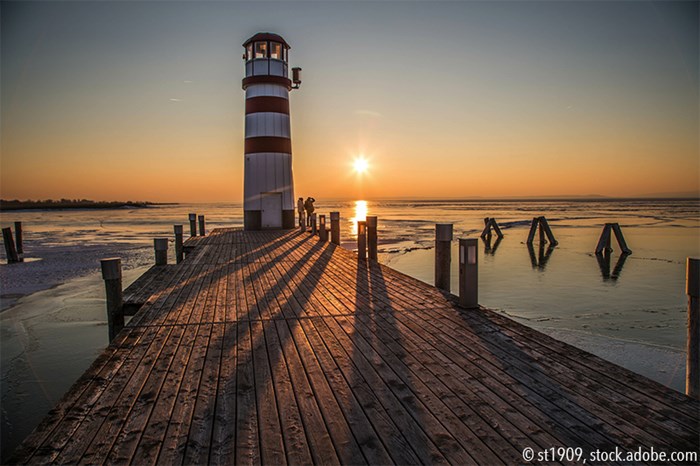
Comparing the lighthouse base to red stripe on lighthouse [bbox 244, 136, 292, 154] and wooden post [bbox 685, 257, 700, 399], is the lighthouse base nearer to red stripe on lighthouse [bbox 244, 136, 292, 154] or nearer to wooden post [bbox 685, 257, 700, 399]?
red stripe on lighthouse [bbox 244, 136, 292, 154]

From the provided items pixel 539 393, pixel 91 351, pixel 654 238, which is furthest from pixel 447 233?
pixel 654 238

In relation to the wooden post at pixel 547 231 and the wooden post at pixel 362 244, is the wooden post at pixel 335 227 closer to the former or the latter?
the wooden post at pixel 362 244

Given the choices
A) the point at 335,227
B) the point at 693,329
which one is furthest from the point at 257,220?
the point at 693,329

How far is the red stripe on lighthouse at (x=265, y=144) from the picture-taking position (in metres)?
20.5

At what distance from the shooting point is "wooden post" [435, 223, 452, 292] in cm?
735

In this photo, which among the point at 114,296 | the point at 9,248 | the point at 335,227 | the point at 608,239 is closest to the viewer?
the point at 114,296

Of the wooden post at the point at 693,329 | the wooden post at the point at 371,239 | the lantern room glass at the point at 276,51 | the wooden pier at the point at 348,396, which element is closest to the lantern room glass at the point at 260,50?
the lantern room glass at the point at 276,51

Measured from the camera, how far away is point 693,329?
12.6ft

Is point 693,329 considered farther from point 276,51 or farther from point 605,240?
point 276,51

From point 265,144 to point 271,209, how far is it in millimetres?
3057

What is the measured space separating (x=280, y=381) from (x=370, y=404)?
33.9 inches

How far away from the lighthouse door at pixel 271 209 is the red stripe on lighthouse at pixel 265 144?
6.88ft

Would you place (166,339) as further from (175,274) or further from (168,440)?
(175,274)

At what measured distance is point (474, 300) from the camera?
6105 millimetres
